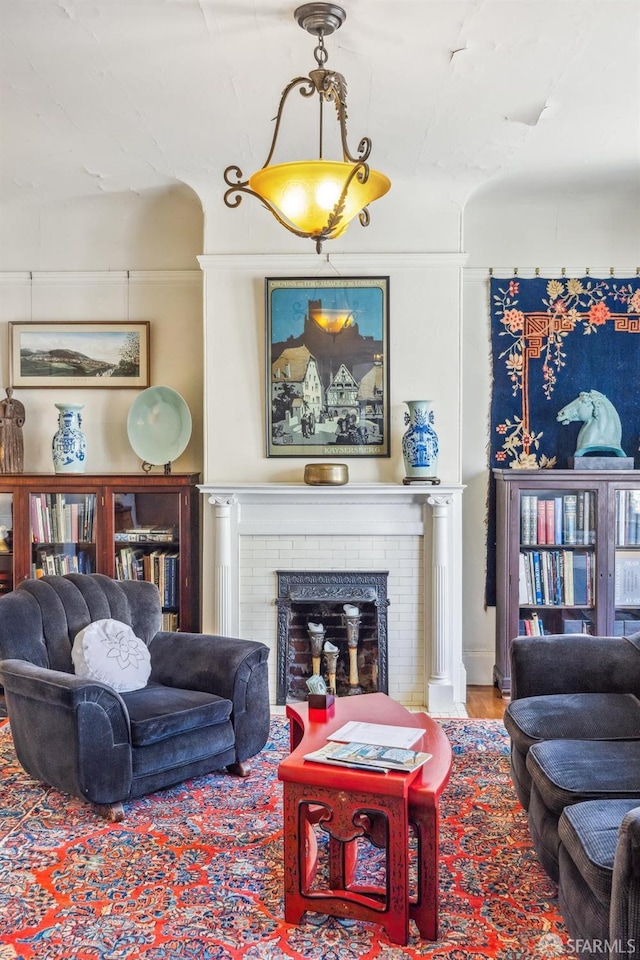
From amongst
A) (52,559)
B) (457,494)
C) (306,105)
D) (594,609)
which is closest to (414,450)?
(457,494)

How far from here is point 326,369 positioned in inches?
179

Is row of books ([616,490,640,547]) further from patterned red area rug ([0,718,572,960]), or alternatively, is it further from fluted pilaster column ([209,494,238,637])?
fluted pilaster column ([209,494,238,637])

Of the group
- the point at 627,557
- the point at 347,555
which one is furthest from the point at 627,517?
the point at 347,555

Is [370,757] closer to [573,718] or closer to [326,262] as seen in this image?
[573,718]

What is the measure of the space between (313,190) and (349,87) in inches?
48.0

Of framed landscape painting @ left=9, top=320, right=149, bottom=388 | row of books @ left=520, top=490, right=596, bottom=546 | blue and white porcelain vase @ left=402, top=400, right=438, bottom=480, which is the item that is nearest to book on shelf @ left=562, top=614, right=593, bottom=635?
row of books @ left=520, top=490, right=596, bottom=546

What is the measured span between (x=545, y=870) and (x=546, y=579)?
227 centimetres

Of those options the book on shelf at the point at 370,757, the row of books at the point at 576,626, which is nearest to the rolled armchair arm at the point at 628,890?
the book on shelf at the point at 370,757

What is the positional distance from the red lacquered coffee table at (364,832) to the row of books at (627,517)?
2489mm

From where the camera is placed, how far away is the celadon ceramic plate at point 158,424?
4.75 metres

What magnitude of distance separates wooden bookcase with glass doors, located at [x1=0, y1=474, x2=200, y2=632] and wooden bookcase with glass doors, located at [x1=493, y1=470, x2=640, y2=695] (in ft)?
5.99

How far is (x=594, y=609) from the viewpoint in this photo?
180 inches

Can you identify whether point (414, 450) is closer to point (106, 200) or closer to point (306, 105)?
point (306, 105)

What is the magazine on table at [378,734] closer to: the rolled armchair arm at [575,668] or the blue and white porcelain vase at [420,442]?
the rolled armchair arm at [575,668]
